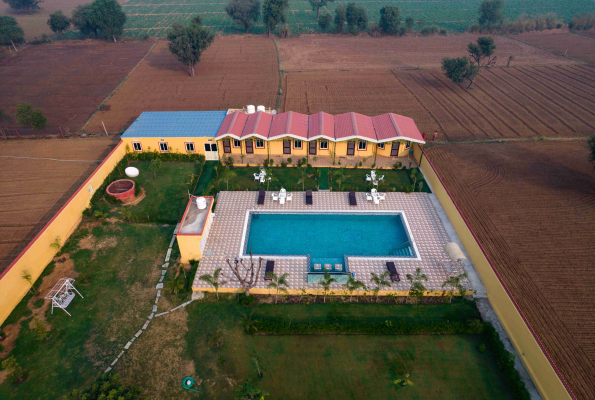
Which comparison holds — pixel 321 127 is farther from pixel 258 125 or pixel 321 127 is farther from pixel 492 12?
pixel 492 12

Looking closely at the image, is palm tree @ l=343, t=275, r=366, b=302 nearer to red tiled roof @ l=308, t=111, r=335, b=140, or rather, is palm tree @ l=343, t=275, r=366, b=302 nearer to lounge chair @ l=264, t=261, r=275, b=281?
lounge chair @ l=264, t=261, r=275, b=281

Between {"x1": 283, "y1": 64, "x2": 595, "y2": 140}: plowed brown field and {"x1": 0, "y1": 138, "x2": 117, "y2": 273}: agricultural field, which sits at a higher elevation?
{"x1": 283, "y1": 64, "x2": 595, "y2": 140}: plowed brown field

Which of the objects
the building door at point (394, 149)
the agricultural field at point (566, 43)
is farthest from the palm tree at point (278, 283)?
the agricultural field at point (566, 43)

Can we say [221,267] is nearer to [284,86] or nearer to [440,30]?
[284,86]

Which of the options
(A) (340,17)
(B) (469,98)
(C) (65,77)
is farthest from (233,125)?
(A) (340,17)

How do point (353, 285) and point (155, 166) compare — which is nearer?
point (353, 285)

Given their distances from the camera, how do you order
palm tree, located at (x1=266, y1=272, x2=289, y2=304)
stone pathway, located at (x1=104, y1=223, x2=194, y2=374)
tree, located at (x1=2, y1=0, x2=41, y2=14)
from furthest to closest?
1. tree, located at (x1=2, y1=0, x2=41, y2=14)
2. palm tree, located at (x1=266, y1=272, x2=289, y2=304)
3. stone pathway, located at (x1=104, y1=223, x2=194, y2=374)

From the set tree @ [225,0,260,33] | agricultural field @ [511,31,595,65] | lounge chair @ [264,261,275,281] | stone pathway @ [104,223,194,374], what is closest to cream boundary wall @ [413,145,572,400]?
lounge chair @ [264,261,275,281]
